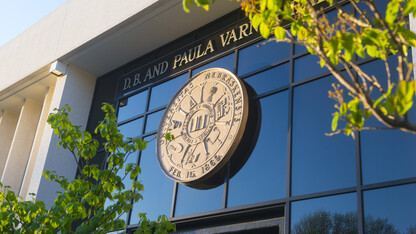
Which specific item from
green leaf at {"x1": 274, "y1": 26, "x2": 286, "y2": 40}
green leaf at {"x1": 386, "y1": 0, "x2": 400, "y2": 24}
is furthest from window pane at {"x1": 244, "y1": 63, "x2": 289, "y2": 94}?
green leaf at {"x1": 386, "y1": 0, "x2": 400, "y2": 24}

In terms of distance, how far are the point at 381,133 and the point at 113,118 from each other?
12.5 ft

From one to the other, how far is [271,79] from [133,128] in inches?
154

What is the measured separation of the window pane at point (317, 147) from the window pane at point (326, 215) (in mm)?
200

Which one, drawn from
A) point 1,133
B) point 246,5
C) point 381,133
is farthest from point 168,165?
point 1,133

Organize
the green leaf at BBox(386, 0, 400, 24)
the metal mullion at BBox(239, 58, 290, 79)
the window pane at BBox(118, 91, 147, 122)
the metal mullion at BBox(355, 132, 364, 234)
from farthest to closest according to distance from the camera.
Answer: the window pane at BBox(118, 91, 147, 122)
the metal mullion at BBox(239, 58, 290, 79)
the metal mullion at BBox(355, 132, 364, 234)
the green leaf at BBox(386, 0, 400, 24)

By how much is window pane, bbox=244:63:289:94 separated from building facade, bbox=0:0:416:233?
0.07 feet

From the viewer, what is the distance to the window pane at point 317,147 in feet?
25.1

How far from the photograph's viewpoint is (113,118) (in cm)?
790

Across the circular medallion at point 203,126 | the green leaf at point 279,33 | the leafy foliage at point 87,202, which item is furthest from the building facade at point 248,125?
the green leaf at point 279,33

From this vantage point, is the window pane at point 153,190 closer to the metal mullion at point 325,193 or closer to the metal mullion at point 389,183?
the metal mullion at point 325,193

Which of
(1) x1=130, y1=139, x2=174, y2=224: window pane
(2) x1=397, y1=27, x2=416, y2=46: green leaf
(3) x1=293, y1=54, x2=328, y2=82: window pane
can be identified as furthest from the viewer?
(1) x1=130, y1=139, x2=174, y2=224: window pane

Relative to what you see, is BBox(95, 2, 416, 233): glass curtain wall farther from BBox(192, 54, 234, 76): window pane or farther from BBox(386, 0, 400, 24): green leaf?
BBox(386, 0, 400, 24): green leaf

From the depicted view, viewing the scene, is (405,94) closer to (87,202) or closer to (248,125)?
(87,202)

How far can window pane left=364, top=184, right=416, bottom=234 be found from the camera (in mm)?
6660
